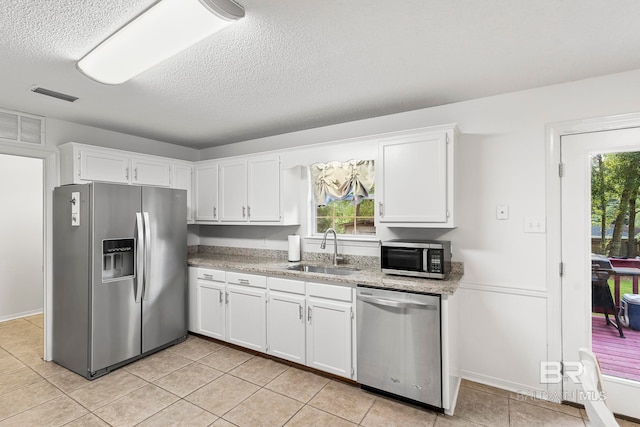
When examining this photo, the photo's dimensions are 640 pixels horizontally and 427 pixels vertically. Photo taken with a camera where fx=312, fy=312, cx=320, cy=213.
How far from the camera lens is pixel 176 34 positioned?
161 cm

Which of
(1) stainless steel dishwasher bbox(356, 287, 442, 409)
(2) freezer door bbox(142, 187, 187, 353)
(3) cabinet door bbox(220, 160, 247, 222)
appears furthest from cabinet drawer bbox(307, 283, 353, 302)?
(2) freezer door bbox(142, 187, 187, 353)

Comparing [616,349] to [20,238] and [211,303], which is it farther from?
[20,238]

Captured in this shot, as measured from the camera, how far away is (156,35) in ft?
5.36

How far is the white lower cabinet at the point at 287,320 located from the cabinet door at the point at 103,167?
2027 mm

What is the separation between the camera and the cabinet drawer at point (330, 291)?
2629mm

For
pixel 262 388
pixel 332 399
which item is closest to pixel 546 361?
pixel 332 399

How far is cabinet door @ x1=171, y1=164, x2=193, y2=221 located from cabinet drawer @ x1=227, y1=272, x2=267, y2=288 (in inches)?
51.5

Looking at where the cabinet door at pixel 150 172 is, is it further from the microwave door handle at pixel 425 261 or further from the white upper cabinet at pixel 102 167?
the microwave door handle at pixel 425 261

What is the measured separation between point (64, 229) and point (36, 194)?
2375 mm

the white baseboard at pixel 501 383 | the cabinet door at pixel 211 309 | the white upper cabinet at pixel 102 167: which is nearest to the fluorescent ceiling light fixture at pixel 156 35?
the white upper cabinet at pixel 102 167

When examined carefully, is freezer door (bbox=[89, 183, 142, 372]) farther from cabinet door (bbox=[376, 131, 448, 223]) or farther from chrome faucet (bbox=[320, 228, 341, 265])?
cabinet door (bbox=[376, 131, 448, 223])

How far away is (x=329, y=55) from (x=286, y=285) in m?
1.98

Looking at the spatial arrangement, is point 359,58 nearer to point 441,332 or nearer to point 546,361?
point 441,332

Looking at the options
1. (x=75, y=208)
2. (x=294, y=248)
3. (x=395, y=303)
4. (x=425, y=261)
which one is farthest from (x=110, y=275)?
(x=425, y=261)
